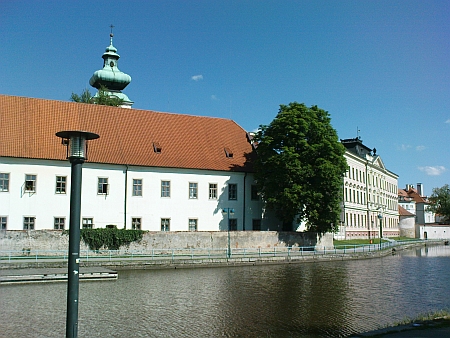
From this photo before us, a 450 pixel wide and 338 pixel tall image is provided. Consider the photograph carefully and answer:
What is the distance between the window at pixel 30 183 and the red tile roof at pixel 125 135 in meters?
1.64

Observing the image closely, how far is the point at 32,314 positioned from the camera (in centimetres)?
1468

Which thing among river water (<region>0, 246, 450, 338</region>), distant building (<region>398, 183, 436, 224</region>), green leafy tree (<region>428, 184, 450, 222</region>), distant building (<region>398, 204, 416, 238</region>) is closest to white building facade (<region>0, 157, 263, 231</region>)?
river water (<region>0, 246, 450, 338</region>)

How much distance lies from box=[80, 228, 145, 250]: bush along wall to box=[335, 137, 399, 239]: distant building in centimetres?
3451

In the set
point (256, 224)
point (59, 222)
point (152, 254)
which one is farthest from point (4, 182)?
point (256, 224)

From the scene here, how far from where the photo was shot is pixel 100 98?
197 ft

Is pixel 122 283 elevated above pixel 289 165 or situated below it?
below

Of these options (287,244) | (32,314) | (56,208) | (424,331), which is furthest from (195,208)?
(424,331)

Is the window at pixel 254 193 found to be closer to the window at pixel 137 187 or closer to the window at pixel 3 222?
the window at pixel 137 187

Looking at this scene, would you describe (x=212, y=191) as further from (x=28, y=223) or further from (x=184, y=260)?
(x=28, y=223)

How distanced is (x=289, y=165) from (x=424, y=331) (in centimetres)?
3097

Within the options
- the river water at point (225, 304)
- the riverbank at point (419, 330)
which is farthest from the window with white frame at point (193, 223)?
the riverbank at point (419, 330)

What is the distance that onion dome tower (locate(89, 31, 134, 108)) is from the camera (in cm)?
6800

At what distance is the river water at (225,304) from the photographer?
12.9 meters

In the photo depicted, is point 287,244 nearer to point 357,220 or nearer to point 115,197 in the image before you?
point 115,197
